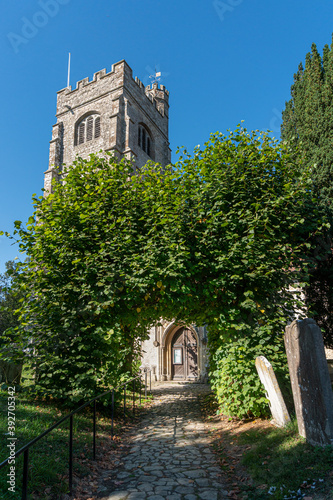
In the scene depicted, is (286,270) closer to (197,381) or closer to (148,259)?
(148,259)

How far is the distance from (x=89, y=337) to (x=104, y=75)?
29.2 meters

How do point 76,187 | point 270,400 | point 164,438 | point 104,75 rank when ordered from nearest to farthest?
point 270,400, point 164,438, point 76,187, point 104,75

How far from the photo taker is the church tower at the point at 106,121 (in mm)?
27859

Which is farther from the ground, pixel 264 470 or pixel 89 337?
pixel 89 337

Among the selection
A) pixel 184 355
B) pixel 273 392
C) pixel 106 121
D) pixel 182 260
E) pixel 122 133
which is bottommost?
pixel 184 355

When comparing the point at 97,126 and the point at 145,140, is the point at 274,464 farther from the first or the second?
the point at 145,140

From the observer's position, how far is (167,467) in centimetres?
542

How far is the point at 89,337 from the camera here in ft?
25.6

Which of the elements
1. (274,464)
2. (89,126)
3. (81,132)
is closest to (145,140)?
(89,126)

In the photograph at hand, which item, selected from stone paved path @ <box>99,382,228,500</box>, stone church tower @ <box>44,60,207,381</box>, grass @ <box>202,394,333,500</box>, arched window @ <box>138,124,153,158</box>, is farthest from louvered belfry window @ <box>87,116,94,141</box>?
grass @ <box>202,394,333,500</box>

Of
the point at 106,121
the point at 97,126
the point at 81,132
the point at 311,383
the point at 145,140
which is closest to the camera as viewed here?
the point at 311,383

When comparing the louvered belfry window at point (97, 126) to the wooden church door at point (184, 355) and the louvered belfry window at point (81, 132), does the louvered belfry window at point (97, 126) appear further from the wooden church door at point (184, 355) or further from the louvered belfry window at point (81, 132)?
the wooden church door at point (184, 355)

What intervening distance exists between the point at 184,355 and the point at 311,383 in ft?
63.5

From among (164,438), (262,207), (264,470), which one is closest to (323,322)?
(262,207)
